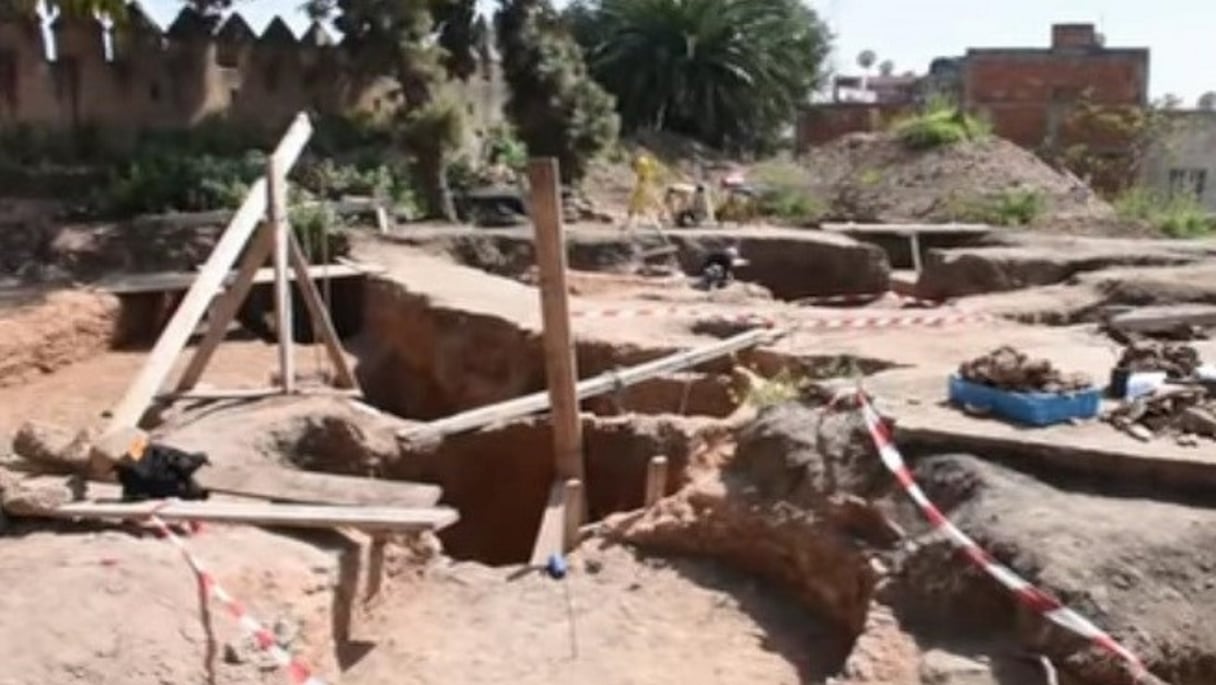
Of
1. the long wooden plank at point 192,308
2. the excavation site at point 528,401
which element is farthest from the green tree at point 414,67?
the long wooden plank at point 192,308

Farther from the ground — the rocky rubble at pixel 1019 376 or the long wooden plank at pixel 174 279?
the rocky rubble at pixel 1019 376

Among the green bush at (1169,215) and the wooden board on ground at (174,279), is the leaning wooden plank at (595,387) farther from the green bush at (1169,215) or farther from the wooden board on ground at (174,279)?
the green bush at (1169,215)

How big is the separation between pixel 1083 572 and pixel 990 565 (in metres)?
0.36

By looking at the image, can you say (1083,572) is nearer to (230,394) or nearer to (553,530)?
(553,530)

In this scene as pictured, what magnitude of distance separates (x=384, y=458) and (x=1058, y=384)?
4.11m

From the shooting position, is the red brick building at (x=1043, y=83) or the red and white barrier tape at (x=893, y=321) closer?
the red and white barrier tape at (x=893, y=321)

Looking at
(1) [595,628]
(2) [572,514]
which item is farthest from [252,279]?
(1) [595,628]

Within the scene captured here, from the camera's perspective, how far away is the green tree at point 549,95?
71.3 ft

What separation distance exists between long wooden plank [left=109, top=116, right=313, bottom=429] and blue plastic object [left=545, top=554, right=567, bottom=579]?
2.35m

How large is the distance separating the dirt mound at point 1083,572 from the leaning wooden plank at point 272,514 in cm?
215

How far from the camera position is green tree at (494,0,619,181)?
71.3 ft

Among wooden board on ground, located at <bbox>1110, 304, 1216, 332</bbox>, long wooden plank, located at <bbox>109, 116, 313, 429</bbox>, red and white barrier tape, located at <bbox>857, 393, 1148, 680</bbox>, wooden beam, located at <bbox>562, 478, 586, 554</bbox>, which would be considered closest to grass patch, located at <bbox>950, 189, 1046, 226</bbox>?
wooden board on ground, located at <bbox>1110, 304, 1216, 332</bbox>

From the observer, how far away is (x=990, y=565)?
17.9 feet

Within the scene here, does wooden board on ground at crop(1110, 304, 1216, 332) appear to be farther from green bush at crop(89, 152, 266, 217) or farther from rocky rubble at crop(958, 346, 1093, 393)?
green bush at crop(89, 152, 266, 217)
